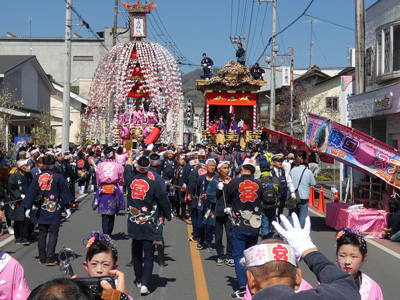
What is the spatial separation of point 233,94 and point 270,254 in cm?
2788

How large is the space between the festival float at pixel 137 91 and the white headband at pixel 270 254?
12.1 m

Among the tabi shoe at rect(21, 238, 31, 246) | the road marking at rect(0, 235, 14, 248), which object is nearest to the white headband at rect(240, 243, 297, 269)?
the tabi shoe at rect(21, 238, 31, 246)

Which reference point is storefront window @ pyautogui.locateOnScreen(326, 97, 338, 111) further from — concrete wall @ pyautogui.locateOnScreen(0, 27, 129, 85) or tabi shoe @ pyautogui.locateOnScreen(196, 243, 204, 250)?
tabi shoe @ pyautogui.locateOnScreen(196, 243, 204, 250)

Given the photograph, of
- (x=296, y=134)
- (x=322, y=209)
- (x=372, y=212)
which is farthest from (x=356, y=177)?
(x=296, y=134)

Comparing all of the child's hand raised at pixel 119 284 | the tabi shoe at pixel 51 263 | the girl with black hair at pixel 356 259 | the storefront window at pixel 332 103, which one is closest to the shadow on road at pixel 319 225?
the tabi shoe at pixel 51 263

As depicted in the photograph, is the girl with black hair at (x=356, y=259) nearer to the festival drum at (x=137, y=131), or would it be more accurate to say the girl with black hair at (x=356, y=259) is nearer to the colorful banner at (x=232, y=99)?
the festival drum at (x=137, y=131)

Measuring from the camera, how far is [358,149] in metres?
11.6

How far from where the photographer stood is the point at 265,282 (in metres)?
2.49

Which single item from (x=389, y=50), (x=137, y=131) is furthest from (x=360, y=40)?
(x=137, y=131)

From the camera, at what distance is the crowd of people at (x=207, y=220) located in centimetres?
252

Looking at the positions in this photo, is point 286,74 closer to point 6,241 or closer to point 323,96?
point 323,96

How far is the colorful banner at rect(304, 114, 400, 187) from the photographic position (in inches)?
440

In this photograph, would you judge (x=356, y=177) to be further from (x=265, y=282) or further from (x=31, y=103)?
(x=31, y=103)

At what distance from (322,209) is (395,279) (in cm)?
780
